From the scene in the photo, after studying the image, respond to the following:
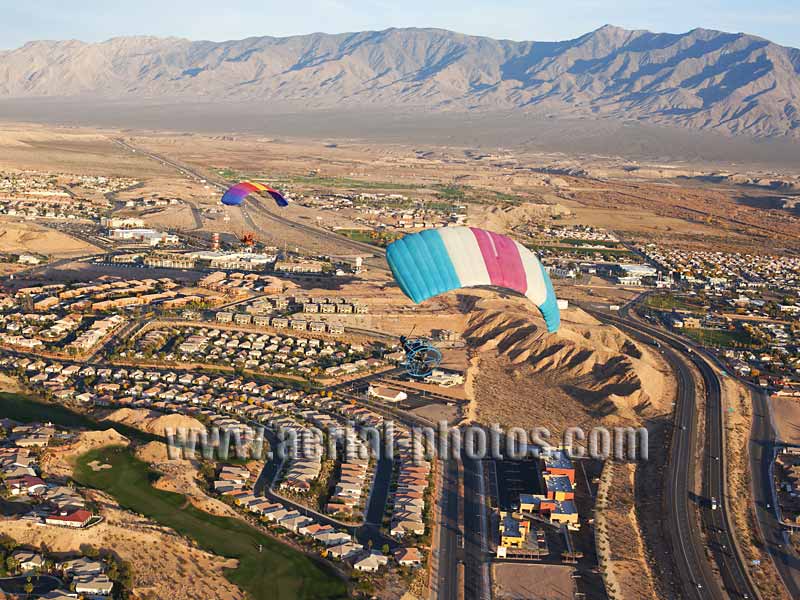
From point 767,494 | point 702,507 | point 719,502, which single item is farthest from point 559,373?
point 702,507

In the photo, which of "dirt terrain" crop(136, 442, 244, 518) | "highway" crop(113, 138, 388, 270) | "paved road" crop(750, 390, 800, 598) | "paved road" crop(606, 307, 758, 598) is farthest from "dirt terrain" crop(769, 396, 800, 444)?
"highway" crop(113, 138, 388, 270)

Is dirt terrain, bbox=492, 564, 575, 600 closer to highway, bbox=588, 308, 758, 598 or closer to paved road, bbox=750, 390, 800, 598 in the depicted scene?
highway, bbox=588, 308, 758, 598

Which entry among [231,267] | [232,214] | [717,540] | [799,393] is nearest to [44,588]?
[717,540]

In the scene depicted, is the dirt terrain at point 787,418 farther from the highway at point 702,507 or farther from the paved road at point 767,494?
the highway at point 702,507

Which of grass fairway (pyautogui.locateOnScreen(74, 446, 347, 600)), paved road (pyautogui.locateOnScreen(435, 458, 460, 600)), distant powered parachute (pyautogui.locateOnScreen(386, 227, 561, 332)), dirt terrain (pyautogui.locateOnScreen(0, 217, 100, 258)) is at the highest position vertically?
distant powered parachute (pyautogui.locateOnScreen(386, 227, 561, 332))

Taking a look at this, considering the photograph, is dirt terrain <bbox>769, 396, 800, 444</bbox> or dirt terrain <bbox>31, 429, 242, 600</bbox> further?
dirt terrain <bbox>769, 396, 800, 444</bbox>
